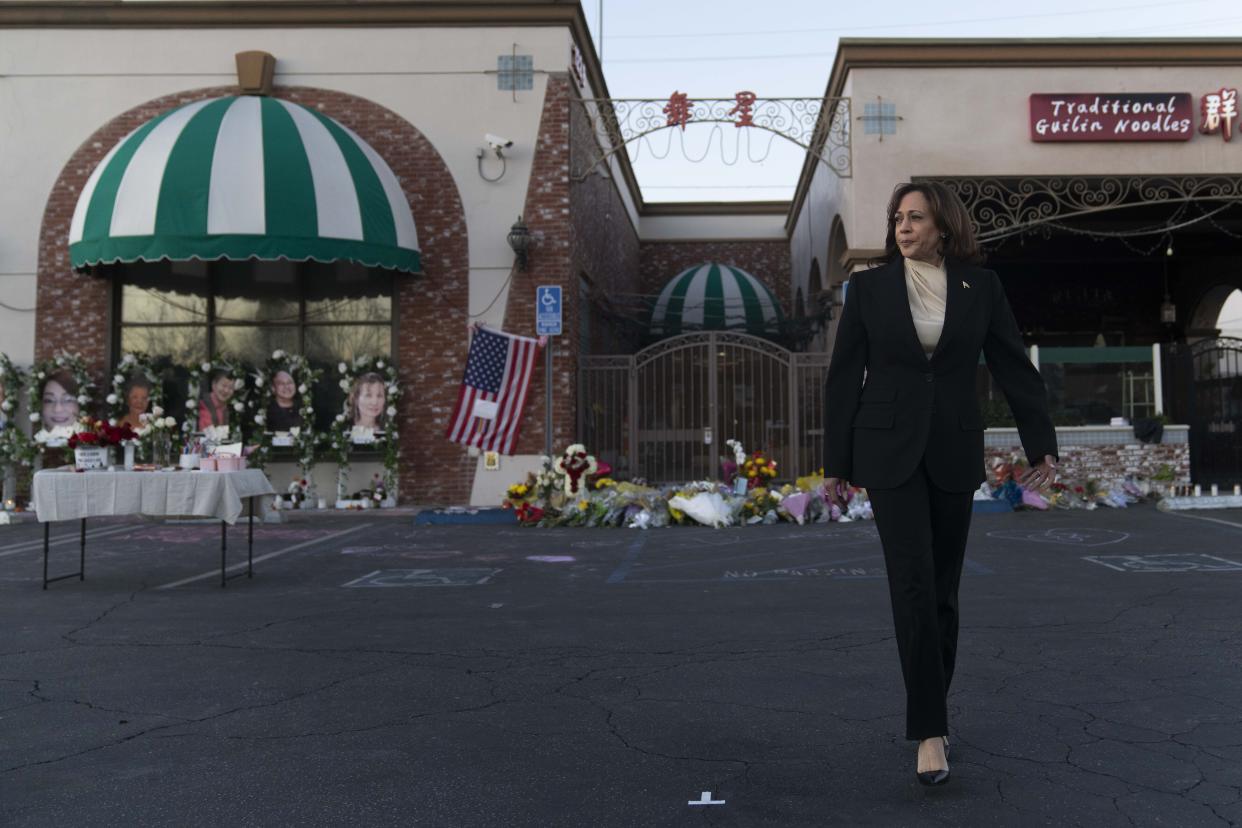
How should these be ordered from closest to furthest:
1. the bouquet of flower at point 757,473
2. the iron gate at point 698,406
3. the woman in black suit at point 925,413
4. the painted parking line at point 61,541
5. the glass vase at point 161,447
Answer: the woman in black suit at point 925,413, the painted parking line at point 61,541, the bouquet of flower at point 757,473, the glass vase at point 161,447, the iron gate at point 698,406

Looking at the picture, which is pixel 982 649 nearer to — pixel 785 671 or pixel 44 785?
pixel 785 671


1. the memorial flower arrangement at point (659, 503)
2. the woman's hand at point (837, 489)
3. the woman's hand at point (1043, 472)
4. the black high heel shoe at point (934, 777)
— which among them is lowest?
the black high heel shoe at point (934, 777)

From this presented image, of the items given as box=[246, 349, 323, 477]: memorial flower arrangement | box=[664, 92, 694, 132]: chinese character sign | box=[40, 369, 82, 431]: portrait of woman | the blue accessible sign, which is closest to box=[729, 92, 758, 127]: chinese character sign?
box=[664, 92, 694, 132]: chinese character sign

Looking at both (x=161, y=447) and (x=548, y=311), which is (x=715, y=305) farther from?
(x=161, y=447)

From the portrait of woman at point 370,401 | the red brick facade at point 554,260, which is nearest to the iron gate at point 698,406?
the red brick facade at point 554,260

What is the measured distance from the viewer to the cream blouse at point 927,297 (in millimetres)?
3453

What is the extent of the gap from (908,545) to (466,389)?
1146 centimetres

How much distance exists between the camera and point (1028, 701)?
4.22 m

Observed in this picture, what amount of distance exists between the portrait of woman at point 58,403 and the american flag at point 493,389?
213 inches

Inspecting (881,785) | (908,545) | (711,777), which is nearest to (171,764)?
(711,777)

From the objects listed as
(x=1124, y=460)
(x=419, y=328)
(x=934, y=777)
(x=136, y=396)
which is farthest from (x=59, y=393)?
(x=1124, y=460)

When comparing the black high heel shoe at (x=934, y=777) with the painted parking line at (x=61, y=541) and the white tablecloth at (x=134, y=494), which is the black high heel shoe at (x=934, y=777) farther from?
the painted parking line at (x=61, y=541)

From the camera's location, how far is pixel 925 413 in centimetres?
335

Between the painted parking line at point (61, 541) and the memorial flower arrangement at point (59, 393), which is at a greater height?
the memorial flower arrangement at point (59, 393)
